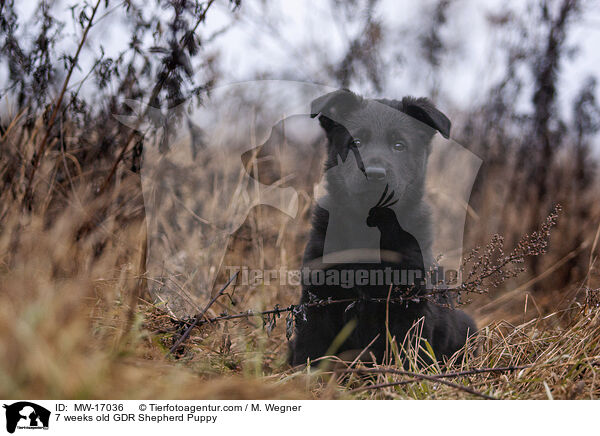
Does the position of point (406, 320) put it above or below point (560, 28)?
below

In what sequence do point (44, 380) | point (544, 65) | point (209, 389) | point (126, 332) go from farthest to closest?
point (544, 65), point (126, 332), point (209, 389), point (44, 380)

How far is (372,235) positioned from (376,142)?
0.58 metres

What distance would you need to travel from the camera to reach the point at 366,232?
2480 millimetres

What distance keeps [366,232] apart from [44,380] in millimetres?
1701

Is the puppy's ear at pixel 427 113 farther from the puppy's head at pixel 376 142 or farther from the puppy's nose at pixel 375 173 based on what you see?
the puppy's nose at pixel 375 173

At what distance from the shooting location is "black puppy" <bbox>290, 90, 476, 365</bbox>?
2410 millimetres

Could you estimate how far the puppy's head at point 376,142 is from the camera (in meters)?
2.48

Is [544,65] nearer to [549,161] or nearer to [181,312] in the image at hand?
[549,161]
